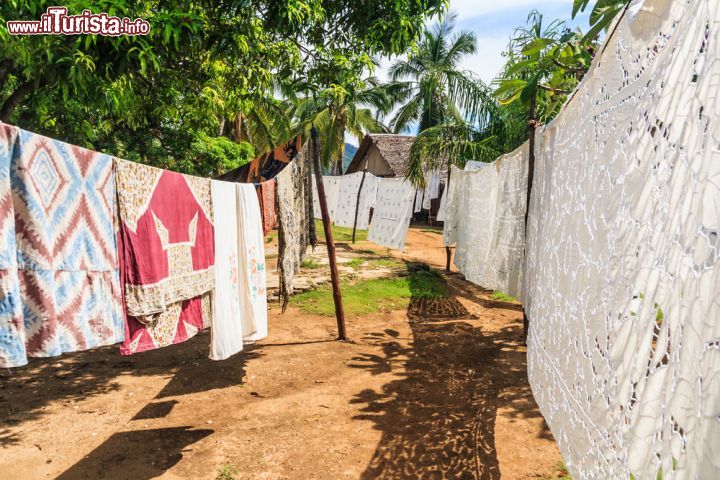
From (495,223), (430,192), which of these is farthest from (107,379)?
(430,192)

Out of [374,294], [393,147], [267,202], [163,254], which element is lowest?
[374,294]

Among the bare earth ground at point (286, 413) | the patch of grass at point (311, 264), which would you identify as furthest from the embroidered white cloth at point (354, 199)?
the bare earth ground at point (286, 413)

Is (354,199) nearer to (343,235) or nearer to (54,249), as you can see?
(343,235)

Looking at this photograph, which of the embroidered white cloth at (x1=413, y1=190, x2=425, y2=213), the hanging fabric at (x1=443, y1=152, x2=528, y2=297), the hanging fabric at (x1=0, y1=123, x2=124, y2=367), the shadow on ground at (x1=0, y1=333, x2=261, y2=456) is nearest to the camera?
the hanging fabric at (x1=0, y1=123, x2=124, y2=367)

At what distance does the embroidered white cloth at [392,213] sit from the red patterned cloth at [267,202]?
5440 millimetres

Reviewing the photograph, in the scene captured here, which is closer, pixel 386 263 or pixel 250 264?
pixel 250 264

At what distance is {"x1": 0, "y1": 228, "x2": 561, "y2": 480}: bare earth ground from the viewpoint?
294 cm

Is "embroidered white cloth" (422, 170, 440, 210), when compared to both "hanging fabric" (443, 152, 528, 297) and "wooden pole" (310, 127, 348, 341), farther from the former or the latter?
"wooden pole" (310, 127, 348, 341)

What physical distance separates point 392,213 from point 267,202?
6015mm

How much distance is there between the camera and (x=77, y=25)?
3182 millimetres

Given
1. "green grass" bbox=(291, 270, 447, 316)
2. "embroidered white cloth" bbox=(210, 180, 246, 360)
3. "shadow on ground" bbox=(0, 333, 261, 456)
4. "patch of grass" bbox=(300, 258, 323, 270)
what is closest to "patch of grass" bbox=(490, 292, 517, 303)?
"green grass" bbox=(291, 270, 447, 316)

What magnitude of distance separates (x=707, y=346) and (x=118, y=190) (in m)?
2.48

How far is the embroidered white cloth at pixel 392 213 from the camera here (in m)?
9.67

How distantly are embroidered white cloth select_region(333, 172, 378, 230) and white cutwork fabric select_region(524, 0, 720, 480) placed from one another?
10.2 metres
